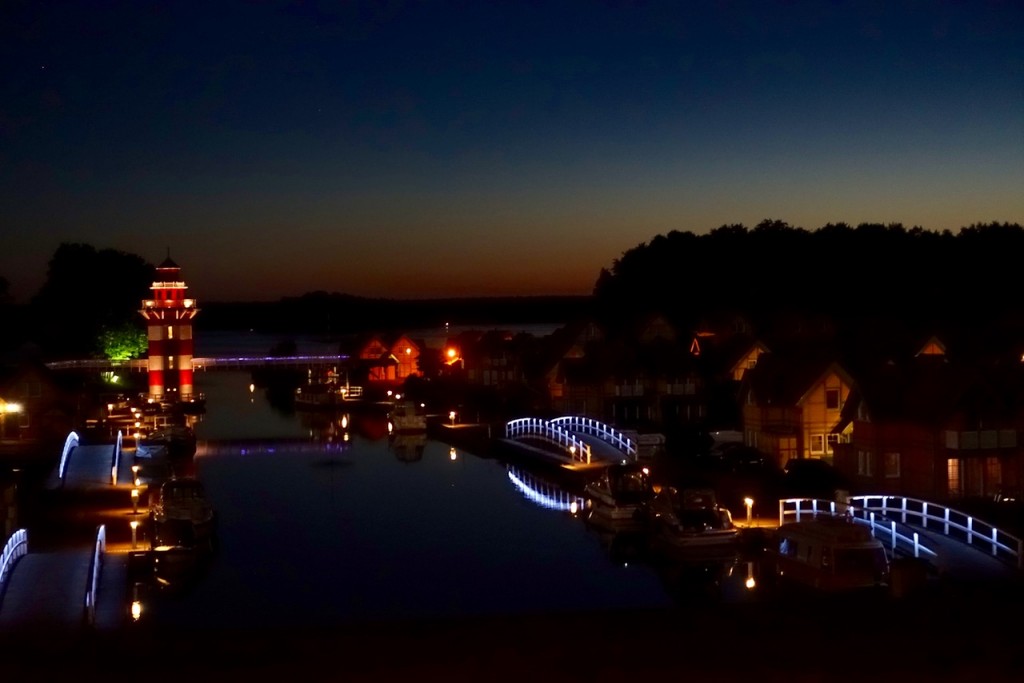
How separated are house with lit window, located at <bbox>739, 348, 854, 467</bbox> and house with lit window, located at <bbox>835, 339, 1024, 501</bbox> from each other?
2437 millimetres

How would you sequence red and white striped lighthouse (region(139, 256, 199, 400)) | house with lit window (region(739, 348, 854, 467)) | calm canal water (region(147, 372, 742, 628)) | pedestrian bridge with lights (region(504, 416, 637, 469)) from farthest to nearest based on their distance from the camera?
red and white striped lighthouse (region(139, 256, 199, 400)), pedestrian bridge with lights (region(504, 416, 637, 469)), house with lit window (region(739, 348, 854, 467)), calm canal water (region(147, 372, 742, 628))

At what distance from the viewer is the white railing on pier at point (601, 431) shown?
30672 mm

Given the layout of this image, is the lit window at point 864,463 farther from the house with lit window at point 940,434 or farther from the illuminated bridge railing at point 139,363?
the illuminated bridge railing at point 139,363

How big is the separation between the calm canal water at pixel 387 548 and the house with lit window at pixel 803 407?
5.31 metres

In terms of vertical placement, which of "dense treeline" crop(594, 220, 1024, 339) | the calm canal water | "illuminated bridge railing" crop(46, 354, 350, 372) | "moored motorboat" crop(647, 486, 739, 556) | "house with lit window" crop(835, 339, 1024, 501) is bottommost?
the calm canal water

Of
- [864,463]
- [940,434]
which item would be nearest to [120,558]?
[864,463]

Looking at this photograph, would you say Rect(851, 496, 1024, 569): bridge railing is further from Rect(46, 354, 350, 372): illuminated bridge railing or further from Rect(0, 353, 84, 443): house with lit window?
Rect(46, 354, 350, 372): illuminated bridge railing

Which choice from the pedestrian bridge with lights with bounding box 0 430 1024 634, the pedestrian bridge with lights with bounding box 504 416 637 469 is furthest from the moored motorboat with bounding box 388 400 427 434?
the pedestrian bridge with lights with bounding box 0 430 1024 634

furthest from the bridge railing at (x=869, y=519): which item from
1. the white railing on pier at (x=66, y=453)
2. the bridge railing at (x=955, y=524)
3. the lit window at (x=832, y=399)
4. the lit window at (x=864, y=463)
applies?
the white railing on pier at (x=66, y=453)

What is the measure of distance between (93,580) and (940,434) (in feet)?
48.5

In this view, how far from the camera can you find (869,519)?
720 inches

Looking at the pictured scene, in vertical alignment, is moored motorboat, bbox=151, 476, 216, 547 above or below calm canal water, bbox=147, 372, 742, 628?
above

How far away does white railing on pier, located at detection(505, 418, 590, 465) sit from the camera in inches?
1249

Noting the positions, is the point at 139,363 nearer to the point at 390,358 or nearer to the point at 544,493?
the point at 390,358
